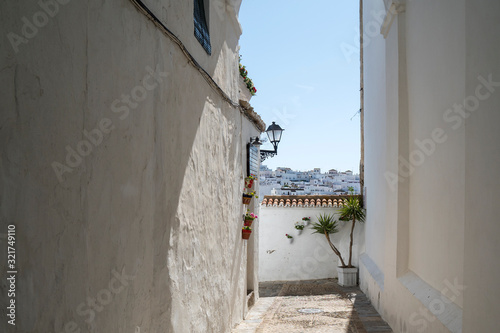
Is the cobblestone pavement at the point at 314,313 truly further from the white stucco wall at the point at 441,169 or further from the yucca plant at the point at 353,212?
the yucca plant at the point at 353,212

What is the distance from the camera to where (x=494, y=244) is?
8.91ft

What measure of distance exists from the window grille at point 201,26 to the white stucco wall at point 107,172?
0.40ft

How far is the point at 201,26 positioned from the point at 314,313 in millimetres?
5221

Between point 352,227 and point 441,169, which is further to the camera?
point 352,227

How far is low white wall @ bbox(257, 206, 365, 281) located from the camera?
42.7ft

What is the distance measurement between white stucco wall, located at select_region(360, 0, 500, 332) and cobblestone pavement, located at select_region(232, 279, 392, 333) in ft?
1.32

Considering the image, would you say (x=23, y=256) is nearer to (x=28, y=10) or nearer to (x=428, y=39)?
(x=28, y=10)

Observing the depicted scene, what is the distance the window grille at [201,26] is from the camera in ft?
13.3

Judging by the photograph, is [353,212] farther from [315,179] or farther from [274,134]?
[315,179]

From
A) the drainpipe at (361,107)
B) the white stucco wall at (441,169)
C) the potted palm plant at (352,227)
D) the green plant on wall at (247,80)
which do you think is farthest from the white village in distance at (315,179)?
the white stucco wall at (441,169)

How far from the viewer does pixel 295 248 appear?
1321 centimetres

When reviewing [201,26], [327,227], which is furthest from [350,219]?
[201,26]

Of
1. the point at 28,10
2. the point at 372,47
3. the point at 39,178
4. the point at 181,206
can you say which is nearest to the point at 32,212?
the point at 39,178

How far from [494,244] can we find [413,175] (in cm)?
304
